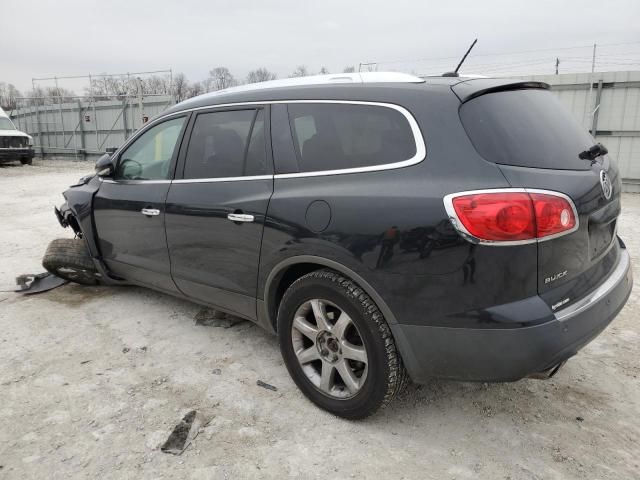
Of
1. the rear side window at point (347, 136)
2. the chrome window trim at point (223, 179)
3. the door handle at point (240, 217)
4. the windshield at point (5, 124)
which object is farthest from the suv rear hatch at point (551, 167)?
the windshield at point (5, 124)

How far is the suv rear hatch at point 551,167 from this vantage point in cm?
213

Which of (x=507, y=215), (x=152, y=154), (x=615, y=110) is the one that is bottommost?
(x=507, y=215)

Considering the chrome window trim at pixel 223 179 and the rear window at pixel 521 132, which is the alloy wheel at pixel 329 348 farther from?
the rear window at pixel 521 132

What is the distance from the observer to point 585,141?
2.65 m

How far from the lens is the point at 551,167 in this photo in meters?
2.25

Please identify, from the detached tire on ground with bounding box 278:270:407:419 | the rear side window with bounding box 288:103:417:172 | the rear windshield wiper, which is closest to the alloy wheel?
the detached tire on ground with bounding box 278:270:407:419

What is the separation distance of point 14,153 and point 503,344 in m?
22.0

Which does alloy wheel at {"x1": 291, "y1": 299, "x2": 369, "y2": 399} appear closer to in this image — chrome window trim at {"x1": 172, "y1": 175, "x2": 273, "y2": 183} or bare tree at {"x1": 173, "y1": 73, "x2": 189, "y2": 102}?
chrome window trim at {"x1": 172, "y1": 175, "x2": 273, "y2": 183}

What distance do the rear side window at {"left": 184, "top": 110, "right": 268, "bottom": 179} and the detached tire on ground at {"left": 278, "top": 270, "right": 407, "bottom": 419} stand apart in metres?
0.86

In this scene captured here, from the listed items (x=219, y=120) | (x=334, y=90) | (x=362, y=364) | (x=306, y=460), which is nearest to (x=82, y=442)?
(x=306, y=460)

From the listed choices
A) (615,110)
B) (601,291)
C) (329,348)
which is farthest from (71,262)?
(615,110)

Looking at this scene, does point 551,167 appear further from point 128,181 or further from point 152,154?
point 128,181

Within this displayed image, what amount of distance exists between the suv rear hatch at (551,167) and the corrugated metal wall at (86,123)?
18.8m

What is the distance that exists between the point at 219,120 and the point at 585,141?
7.36 feet
